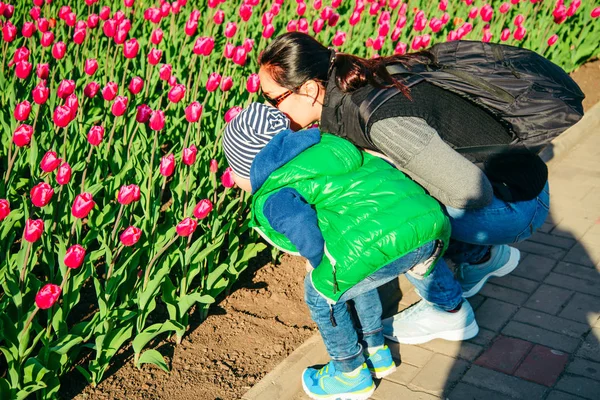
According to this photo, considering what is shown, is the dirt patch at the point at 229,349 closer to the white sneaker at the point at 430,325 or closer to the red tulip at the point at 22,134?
the white sneaker at the point at 430,325

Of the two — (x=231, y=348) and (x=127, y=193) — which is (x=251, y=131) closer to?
(x=127, y=193)

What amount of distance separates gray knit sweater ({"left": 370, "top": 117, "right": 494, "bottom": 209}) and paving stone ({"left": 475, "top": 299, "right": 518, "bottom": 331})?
992 millimetres

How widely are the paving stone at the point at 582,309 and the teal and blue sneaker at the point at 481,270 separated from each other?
34cm

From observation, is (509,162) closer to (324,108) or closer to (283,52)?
(324,108)

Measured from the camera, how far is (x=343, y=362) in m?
2.66

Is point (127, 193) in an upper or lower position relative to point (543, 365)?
upper

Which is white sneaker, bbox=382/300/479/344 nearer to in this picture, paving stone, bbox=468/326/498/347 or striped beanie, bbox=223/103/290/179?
paving stone, bbox=468/326/498/347

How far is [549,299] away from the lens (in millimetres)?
3342

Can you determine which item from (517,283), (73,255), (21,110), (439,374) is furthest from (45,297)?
(517,283)

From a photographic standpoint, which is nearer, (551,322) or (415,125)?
(415,125)

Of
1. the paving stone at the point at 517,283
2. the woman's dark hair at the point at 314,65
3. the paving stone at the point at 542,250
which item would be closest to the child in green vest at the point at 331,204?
the woman's dark hair at the point at 314,65

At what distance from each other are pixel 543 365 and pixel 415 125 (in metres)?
1.19

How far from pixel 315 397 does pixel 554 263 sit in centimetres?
158

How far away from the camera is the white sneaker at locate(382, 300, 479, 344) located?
300 cm
